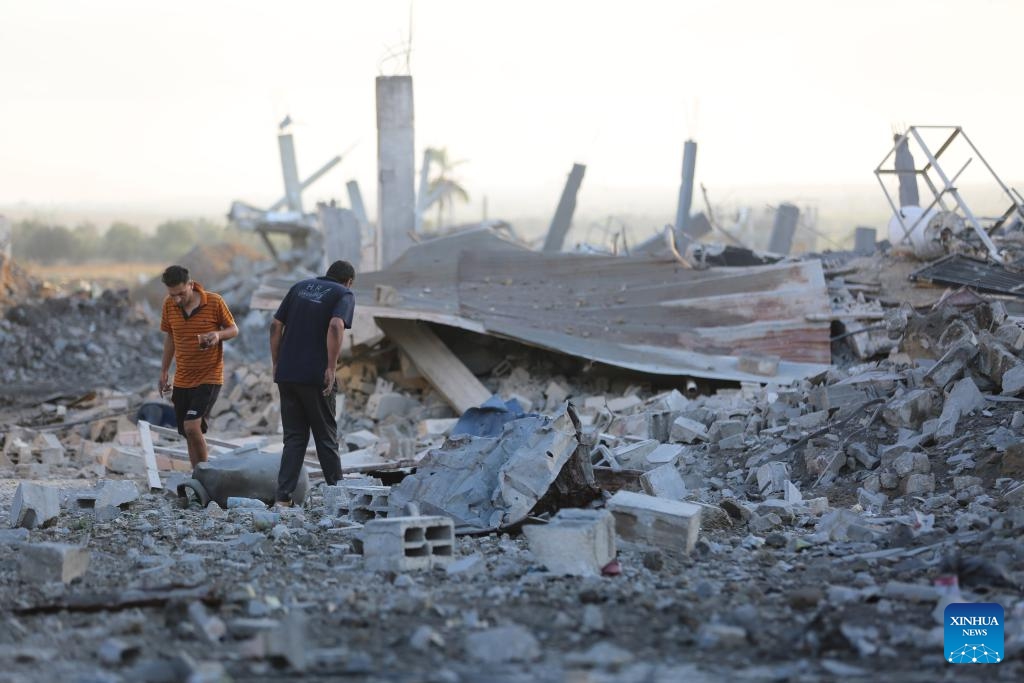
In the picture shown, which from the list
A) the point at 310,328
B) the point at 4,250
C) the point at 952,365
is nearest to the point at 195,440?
the point at 310,328

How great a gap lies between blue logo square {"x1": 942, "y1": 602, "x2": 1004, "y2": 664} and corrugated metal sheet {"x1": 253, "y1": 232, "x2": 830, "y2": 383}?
24.5 feet

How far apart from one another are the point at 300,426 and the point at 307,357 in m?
0.45

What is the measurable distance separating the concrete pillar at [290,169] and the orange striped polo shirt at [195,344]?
21.9 m

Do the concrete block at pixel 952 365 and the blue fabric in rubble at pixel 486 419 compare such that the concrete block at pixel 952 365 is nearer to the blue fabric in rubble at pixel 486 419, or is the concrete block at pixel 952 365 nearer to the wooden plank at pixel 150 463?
the blue fabric in rubble at pixel 486 419

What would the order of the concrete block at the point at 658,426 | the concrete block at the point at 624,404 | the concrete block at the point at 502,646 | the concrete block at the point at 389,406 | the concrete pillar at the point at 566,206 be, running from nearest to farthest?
the concrete block at the point at 502,646 < the concrete block at the point at 658,426 < the concrete block at the point at 624,404 < the concrete block at the point at 389,406 < the concrete pillar at the point at 566,206

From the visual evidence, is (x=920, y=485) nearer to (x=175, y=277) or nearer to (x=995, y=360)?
A: (x=995, y=360)

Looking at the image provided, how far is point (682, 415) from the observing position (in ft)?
32.4

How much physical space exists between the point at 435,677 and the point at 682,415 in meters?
6.21

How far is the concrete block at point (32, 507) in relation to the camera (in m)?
6.67

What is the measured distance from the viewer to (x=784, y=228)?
74.6 feet

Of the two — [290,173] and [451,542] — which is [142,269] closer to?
[290,173]

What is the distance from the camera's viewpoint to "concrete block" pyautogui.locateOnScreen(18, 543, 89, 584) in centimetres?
518

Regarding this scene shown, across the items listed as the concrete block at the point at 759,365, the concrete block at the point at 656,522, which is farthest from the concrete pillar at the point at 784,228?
the concrete block at the point at 656,522

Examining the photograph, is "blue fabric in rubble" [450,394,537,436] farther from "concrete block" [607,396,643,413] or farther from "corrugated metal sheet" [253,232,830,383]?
"corrugated metal sheet" [253,232,830,383]
